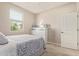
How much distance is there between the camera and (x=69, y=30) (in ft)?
8.92

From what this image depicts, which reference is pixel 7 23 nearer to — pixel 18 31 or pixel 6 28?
Result: pixel 6 28

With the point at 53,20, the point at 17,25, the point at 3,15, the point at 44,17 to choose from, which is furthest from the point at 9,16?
the point at 53,20

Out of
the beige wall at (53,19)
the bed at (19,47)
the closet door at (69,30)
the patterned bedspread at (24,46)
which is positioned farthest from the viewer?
the closet door at (69,30)

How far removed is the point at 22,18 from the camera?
86.0 inches

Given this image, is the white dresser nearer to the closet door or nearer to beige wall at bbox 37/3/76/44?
beige wall at bbox 37/3/76/44

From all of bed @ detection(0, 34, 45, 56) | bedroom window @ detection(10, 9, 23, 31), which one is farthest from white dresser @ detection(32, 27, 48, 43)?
bedroom window @ detection(10, 9, 23, 31)

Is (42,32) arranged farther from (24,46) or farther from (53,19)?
(24,46)

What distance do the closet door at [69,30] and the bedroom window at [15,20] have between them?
1.13 metres

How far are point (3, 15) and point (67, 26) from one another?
5.75ft

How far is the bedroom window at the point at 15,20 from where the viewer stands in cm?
193

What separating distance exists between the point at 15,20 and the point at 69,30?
1.58m

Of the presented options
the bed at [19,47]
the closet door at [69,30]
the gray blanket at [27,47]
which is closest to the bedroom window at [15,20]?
the bed at [19,47]

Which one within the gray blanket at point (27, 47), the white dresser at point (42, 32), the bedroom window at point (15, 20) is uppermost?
the bedroom window at point (15, 20)

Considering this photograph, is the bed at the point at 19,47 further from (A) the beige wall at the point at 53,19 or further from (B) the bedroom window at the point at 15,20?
(A) the beige wall at the point at 53,19
